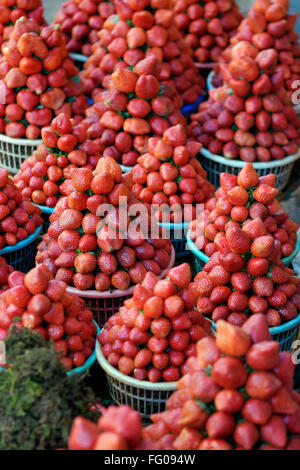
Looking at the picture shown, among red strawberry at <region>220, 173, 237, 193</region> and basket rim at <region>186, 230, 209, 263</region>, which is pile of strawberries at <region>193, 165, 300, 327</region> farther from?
basket rim at <region>186, 230, 209, 263</region>

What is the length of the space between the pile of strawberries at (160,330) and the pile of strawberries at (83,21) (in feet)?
9.22

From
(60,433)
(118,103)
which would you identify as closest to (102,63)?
(118,103)

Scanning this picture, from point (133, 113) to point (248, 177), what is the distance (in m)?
1.00

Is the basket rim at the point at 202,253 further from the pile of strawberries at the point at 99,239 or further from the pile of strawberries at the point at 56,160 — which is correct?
the pile of strawberries at the point at 56,160

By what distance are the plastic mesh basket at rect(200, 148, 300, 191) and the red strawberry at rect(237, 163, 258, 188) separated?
102 centimetres

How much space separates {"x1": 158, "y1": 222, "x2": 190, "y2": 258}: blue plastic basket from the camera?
288 cm

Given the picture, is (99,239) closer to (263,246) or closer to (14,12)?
(263,246)

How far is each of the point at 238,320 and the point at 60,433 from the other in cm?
94

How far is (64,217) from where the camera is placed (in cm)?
230

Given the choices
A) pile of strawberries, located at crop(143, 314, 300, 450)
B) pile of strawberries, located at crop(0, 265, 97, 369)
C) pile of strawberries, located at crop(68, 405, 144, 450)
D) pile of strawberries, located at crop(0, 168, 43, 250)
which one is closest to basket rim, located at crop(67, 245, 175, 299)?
pile of strawberries, located at crop(0, 265, 97, 369)

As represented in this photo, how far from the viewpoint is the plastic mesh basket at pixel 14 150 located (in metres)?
3.25
